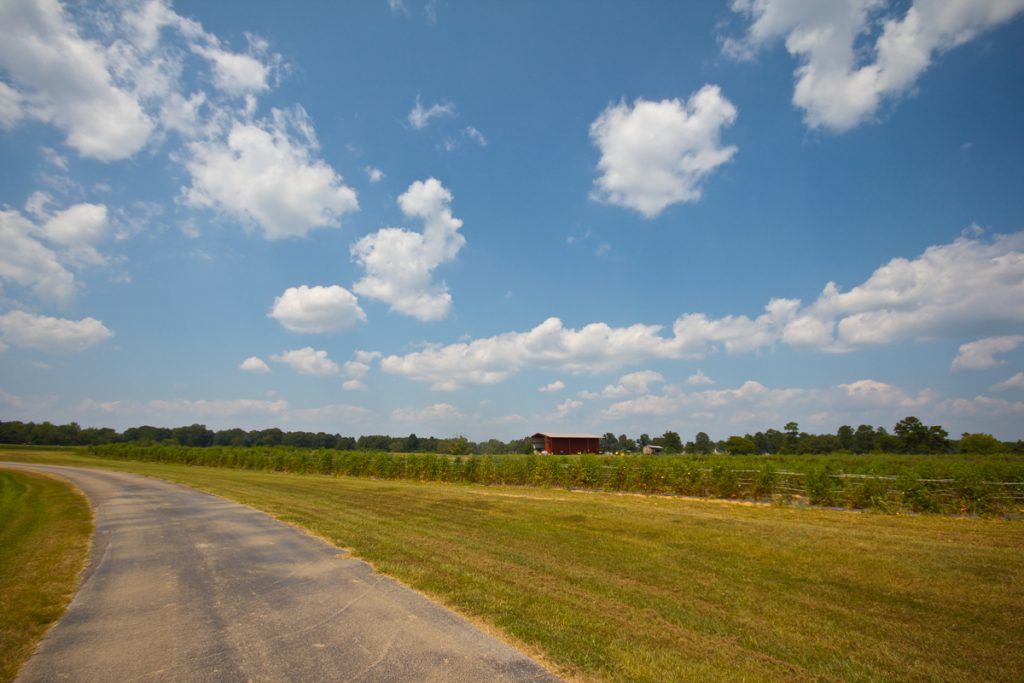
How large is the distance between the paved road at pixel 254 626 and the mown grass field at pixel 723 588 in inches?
25.4

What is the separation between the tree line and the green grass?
66424 millimetres

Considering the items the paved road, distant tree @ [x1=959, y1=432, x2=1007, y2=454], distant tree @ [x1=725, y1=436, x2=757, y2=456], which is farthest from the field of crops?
distant tree @ [x1=725, y1=436, x2=757, y2=456]

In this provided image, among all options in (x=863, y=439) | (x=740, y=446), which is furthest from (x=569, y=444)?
(x=863, y=439)

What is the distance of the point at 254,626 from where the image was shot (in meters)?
5.55

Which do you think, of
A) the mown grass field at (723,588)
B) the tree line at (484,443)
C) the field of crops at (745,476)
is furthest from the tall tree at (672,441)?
the mown grass field at (723,588)

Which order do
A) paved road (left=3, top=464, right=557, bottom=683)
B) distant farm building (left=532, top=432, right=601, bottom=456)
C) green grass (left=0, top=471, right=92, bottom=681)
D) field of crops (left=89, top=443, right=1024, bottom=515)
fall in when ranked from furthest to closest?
distant farm building (left=532, top=432, right=601, bottom=456), field of crops (left=89, top=443, right=1024, bottom=515), green grass (left=0, top=471, right=92, bottom=681), paved road (left=3, top=464, right=557, bottom=683)

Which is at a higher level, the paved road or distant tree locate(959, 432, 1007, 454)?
distant tree locate(959, 432, 1007, 454)

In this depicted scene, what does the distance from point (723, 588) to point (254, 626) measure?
709 centimetres

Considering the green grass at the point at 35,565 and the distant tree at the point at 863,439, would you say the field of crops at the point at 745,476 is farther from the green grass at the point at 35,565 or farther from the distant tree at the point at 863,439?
the distant tree at the point at 863,439

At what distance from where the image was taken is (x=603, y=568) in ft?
28.9

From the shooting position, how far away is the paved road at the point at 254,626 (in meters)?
4.47

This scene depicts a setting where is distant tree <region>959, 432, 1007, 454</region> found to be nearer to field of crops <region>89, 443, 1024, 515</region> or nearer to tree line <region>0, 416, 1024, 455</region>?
tree line <region>0, 416, 1024, 455</region>

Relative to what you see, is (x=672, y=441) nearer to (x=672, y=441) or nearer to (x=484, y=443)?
(x=672, y=441)

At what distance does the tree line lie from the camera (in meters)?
79.2
